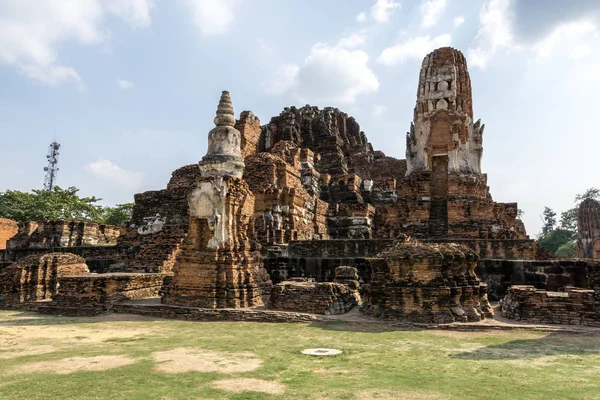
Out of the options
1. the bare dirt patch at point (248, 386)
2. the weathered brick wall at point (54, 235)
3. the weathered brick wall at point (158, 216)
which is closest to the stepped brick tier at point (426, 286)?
the bare dirt patch at point (248, 386)

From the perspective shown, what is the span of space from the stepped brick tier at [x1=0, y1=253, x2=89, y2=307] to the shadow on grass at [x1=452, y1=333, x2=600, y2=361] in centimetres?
1138

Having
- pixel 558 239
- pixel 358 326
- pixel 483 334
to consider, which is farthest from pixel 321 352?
pixel 558 239

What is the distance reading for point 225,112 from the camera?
12.0 m

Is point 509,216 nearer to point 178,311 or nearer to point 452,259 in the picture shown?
point 452,259

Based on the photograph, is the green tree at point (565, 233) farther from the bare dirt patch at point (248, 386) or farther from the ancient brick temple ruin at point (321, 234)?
the bare dirt patch at point (248, 386)

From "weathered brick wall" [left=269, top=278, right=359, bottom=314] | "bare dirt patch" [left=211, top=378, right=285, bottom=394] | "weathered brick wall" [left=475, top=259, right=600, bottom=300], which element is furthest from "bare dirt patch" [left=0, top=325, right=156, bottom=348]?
"weathered brick wall" [left=475, top=259, right=600, bottom=300]

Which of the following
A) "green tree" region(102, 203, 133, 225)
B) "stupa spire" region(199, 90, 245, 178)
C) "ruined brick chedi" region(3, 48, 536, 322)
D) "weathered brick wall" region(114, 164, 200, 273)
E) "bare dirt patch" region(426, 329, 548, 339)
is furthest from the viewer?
"green tree" region(102, 203, 133, 225)

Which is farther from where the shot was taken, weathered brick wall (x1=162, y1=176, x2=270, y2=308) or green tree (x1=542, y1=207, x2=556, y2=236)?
green tree (x1=542, y1=207, x2=556, y2=236)

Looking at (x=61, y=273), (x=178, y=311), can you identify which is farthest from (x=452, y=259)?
(x=61, y=273)

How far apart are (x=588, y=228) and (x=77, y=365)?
4327cm

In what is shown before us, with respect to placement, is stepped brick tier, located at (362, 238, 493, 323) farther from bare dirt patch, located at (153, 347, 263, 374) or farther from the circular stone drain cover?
bare dirt patch, located at (153, 347, 263, 374)

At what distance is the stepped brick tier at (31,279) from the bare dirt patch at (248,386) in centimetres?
982

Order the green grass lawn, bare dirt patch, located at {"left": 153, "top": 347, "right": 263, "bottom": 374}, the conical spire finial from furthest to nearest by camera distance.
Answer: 1. the conical spire finial
2. bare dirt patch, located at {"left": 153, "top": 347, "right": 263, "bottom": 374}
3. the green grass lawn

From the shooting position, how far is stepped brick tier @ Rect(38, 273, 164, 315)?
36.0 ft
